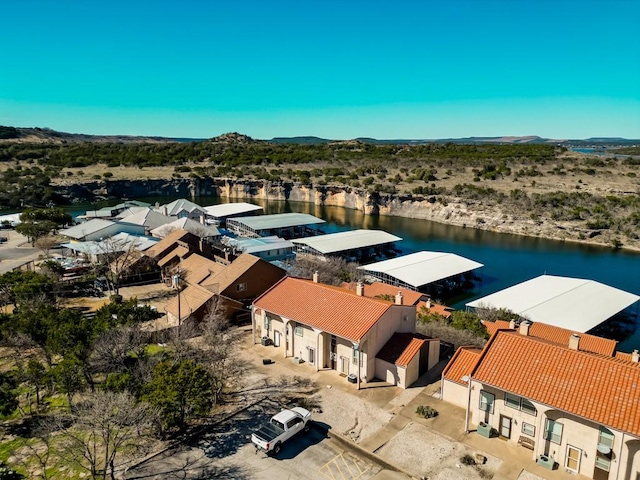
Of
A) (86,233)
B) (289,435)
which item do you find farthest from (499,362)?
(86,233)

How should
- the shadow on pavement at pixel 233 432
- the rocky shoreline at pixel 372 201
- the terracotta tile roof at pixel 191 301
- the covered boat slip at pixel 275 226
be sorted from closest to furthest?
1. the shadow on pavement at pixel 233 432
2. the terracotta tile roof at pixel 191 301
3. the covered boat slip at pixel 275 226
4. the rocky shoreline at pixel 372 201

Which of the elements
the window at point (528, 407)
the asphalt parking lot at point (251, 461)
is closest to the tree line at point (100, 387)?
the asphalt parking lot at point (251, 461)

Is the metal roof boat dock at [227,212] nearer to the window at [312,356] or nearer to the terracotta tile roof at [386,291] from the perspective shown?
the terracotta tile roof at [386,291]

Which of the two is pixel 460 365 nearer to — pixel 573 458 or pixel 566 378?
pixel 566 378

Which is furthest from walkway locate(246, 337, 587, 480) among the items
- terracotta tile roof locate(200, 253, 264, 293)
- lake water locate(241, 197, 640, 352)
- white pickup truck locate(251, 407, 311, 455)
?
lake water locate(241, 197, 640, 352)

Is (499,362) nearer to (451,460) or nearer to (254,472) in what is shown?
(451,460)

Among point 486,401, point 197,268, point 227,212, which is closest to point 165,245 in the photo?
point 197,268

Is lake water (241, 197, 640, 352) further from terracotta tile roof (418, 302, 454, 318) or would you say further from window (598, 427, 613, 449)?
window (598, 427, 613, 449)
